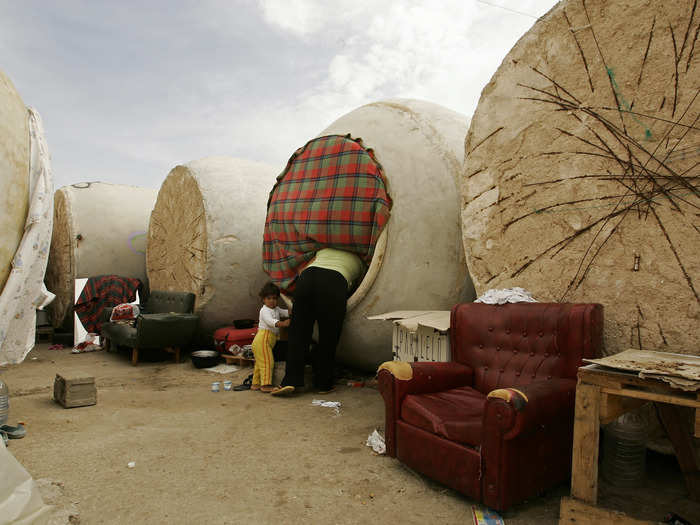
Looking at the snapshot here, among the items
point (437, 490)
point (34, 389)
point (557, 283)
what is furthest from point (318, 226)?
point (34, 389)

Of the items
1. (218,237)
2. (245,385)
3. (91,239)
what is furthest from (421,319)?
(91,239)

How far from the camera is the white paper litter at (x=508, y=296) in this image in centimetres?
298

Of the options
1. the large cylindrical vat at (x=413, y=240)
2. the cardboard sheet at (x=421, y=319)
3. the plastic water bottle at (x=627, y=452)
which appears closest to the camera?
the plastic water bottle at (x=627, y=452)

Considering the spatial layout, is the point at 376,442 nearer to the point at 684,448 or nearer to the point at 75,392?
the point at 684,448

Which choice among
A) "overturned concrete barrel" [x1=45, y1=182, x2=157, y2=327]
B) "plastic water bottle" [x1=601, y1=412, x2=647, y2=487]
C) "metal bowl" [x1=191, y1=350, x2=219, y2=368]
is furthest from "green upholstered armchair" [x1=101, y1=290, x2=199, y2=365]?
"plastic water bottle" [x1=601, y1=412, x2=647, y2=487]

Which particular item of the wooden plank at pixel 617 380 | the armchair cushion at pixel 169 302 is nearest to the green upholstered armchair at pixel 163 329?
the armchair cushion at pixel 169 302

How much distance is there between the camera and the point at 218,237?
575cm

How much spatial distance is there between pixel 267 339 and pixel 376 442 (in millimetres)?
1746

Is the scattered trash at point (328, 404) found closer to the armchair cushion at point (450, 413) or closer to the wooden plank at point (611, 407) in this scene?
the armchair cushion at point (450, 413)

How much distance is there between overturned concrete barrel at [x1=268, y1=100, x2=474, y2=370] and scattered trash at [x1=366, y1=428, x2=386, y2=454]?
1.23 meters

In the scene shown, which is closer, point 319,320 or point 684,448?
point 684,448

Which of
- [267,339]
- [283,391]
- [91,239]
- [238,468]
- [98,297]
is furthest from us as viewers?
[91,239]

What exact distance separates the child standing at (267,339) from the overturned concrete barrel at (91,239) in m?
4.21

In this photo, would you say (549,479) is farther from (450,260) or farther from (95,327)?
(95,327)
